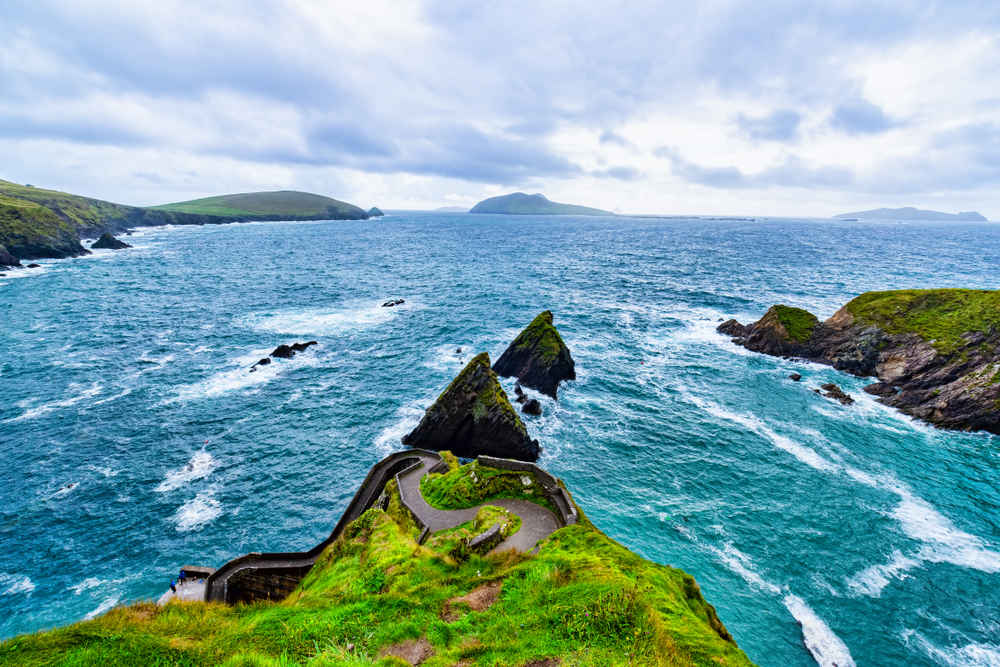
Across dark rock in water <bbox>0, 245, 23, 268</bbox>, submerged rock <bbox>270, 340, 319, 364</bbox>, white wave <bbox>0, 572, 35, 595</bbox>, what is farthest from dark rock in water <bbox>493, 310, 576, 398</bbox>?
dark rock in water <bbox>0, 245, 23, 268</bbox>

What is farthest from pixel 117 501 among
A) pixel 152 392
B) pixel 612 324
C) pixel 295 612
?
pixel 612 324

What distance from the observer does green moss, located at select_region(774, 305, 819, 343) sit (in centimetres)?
5435

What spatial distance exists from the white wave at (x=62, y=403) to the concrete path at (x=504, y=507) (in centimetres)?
3886

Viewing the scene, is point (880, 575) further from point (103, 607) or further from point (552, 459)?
point (103, 607)

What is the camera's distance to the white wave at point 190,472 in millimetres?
31812

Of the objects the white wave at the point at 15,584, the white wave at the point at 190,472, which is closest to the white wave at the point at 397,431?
the white wave at the point at 190,472

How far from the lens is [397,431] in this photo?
1533 inches

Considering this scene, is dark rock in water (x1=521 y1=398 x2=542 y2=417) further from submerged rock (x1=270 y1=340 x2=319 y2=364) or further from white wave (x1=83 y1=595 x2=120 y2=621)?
submerged rock (x1=270 y1=340 x2=319 y2=364)

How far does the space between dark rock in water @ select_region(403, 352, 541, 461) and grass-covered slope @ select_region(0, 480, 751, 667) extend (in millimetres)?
17072

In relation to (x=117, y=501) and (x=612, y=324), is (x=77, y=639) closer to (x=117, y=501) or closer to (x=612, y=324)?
(x=117, y=501)

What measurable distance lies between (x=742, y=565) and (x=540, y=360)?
26528mm

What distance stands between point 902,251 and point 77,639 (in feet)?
726

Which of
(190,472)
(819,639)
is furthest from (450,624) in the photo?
(190,472)

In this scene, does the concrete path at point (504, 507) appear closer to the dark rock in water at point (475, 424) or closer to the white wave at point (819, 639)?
the dark rock in water at point (475, 424)
